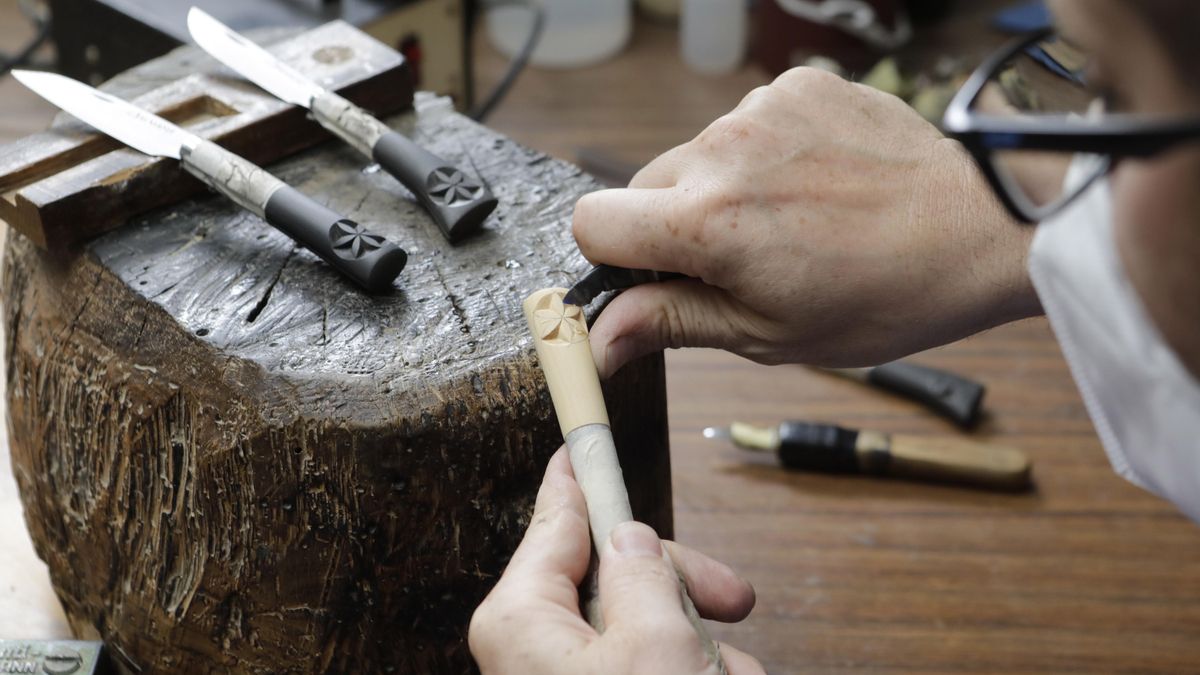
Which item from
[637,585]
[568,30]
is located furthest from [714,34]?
[637,585]

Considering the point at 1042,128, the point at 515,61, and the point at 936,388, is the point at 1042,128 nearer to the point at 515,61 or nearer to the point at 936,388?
the point at 936,388

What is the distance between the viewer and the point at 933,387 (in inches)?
47.3

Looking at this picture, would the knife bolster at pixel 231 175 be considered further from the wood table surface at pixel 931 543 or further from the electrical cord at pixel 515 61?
the electrical cord at pixel 515 61

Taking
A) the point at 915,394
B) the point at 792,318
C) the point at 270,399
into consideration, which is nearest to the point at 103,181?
the point at 270,399

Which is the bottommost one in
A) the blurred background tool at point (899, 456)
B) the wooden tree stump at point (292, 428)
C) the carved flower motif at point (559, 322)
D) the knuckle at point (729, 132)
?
the blurred background tool at point (899, 456)

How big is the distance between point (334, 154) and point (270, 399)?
30cm

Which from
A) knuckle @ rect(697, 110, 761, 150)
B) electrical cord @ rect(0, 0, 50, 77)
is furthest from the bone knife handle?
electrical cord @ rect(0, 0, 50, 77)

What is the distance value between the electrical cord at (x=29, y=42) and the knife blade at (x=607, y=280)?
1.27 metres

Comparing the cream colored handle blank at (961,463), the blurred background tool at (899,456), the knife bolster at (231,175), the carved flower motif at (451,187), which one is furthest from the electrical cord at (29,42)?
the cream colored handle blank at (961,463)

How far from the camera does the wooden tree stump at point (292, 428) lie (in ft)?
2.40

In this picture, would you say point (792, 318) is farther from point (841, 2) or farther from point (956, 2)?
point (956, 2)

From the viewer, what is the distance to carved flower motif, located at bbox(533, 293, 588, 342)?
73cm

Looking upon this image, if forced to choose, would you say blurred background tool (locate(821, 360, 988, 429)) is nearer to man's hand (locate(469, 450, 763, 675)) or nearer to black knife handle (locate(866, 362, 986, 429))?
black knife handle (locate(866, 362, 986, 429))

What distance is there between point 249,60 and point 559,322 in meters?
0.41
